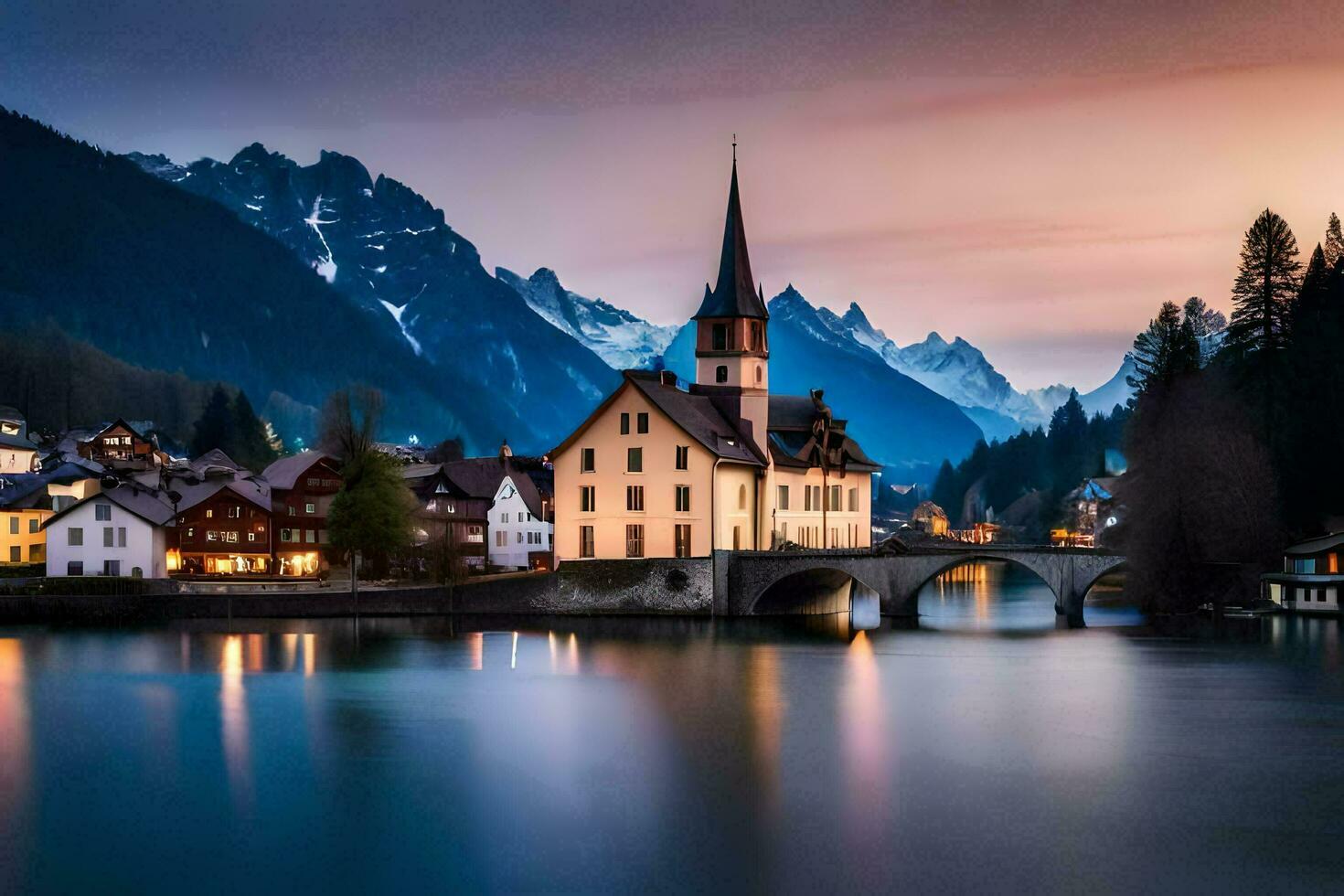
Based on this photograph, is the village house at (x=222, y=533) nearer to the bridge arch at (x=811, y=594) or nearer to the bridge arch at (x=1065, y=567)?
the bridge arch at (x=811, y=594)

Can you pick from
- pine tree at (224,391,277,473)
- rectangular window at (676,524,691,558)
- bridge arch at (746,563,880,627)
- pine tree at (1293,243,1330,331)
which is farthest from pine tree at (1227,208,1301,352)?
pine tree at (224,391,277,473)

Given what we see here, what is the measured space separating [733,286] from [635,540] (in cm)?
1730

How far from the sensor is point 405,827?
118 ft

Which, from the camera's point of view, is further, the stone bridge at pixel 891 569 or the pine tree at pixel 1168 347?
the pine tree at pixel 1168 347

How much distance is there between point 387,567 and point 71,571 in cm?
1964

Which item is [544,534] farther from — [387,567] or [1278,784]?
[1278,784]

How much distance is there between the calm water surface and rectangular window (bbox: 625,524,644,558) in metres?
13.0

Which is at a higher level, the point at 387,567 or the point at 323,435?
the point at 323,435

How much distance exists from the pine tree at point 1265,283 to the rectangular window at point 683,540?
1721 inches

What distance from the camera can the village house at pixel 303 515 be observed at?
345 ft

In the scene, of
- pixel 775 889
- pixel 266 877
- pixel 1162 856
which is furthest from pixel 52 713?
pixel 1162 856

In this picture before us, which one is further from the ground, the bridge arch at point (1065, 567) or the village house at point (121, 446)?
the village house at point (121, 446)

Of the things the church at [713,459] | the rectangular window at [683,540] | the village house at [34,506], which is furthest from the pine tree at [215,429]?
the rectangular window at [683,540]

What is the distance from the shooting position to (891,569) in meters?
81.4
